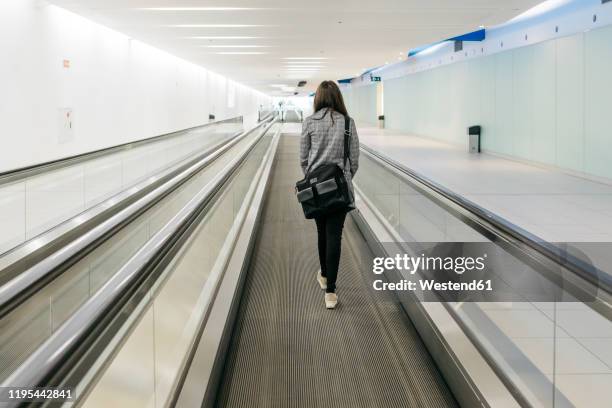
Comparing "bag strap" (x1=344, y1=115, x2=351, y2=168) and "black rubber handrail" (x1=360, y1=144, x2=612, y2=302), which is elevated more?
"bag strap" (x1=344, y1=115, x2=351, y2=168)

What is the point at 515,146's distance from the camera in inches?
663

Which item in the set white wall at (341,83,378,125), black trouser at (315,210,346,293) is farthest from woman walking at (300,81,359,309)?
white wall at (341,83,378,125)

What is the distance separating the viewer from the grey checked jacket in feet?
14.3

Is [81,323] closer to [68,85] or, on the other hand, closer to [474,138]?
[68,85]

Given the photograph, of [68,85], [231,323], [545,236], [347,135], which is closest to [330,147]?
[347,135]

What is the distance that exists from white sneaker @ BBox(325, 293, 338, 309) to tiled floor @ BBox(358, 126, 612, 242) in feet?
12.6

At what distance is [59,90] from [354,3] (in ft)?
20.3

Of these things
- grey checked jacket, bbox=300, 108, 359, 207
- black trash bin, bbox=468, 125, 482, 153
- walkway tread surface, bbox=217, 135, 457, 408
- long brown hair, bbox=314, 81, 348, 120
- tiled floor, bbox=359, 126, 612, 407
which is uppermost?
black trash bin, bbox=468, 125, 482, 153

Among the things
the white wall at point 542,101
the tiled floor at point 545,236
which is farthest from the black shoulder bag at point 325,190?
the white wall at point 542,101

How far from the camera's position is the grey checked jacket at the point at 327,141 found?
4.34 meters

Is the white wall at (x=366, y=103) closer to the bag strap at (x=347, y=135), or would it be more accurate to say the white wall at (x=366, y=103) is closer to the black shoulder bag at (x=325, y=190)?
the bag strap at (x=347, y=135)

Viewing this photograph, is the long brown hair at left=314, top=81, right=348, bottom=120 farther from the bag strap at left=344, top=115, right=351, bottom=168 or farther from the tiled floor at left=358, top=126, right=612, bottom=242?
the tiled floor at left=358, top=126, right=612, bottom=242

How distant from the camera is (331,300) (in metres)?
4.41

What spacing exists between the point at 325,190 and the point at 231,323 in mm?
1183
